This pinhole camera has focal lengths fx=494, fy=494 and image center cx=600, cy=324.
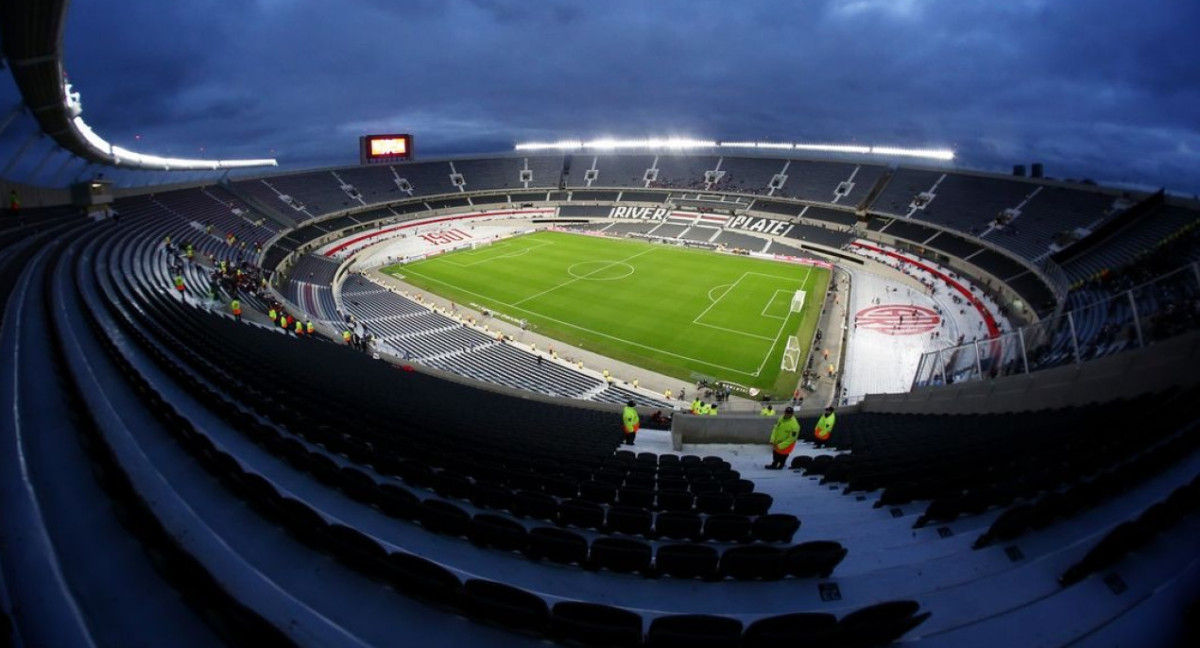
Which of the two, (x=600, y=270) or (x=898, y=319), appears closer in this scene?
(x=898, y=319)

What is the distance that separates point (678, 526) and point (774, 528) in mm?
1144

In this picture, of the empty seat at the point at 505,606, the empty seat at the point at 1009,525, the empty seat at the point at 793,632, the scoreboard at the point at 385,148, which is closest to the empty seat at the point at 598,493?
the empty seat at the point at 505,606

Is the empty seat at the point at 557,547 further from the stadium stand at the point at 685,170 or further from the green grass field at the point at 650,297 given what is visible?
the stadium stand at the point at 685,170

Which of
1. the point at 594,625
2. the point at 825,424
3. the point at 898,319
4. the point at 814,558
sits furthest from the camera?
the point at 898,319

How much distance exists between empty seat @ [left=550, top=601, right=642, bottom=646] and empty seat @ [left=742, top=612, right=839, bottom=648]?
86 centimetres

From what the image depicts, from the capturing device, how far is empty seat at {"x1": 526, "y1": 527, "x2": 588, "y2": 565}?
5250 mm

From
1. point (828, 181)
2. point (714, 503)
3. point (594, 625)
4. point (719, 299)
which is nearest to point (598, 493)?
point (714, 503)

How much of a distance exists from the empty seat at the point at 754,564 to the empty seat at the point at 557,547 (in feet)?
4.87

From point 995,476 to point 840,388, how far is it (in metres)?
25.6

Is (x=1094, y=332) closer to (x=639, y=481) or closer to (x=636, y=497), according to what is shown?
(x=639, y=481)

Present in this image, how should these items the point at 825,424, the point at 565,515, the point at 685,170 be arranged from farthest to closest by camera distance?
1. the point at 685,170
2. the point at 825,424
3. the point at 565,515

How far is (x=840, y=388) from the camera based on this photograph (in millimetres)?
30359

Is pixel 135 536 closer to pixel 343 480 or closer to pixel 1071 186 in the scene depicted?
pixel 343 480

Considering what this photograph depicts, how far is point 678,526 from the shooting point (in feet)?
20.0
